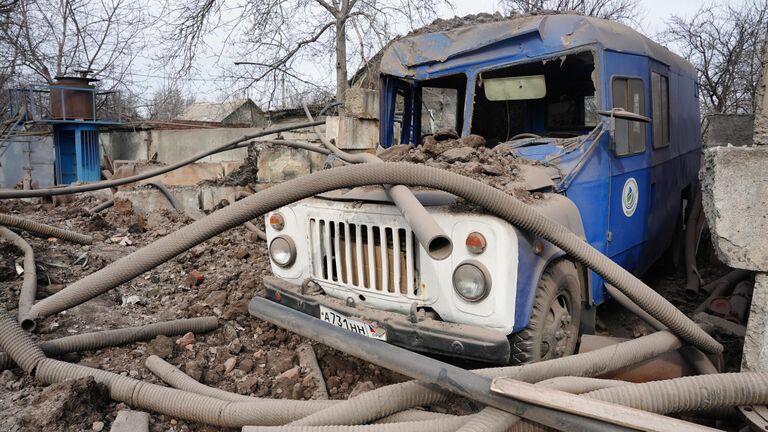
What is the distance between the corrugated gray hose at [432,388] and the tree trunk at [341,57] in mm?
10374

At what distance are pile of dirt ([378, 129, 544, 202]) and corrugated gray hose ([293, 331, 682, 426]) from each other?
92cm

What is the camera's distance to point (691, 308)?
4809 mm

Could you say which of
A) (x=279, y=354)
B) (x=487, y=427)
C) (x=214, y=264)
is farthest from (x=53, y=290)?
(x=487, y=427)

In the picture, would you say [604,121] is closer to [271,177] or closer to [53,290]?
[53,290]

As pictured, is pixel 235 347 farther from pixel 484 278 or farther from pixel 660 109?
pixel 660 109

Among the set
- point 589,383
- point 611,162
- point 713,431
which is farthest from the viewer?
point 611,162

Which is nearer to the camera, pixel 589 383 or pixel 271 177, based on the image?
pixel 589 383

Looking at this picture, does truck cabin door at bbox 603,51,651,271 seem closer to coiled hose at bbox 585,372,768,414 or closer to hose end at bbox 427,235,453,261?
coiled hose at bbox 585,372,768,414

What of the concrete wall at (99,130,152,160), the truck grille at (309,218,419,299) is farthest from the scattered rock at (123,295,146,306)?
the concrete wall at (99,130,152,160)

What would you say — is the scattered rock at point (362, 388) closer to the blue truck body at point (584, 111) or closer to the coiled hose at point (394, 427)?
the coiled hose at point (394, 427)

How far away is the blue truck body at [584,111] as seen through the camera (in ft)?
12.3

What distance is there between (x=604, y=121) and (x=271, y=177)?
19.9 ft

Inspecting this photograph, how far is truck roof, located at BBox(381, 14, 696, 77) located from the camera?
12.7 ft

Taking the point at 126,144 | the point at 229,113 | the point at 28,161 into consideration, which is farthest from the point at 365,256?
the point at 126,144
